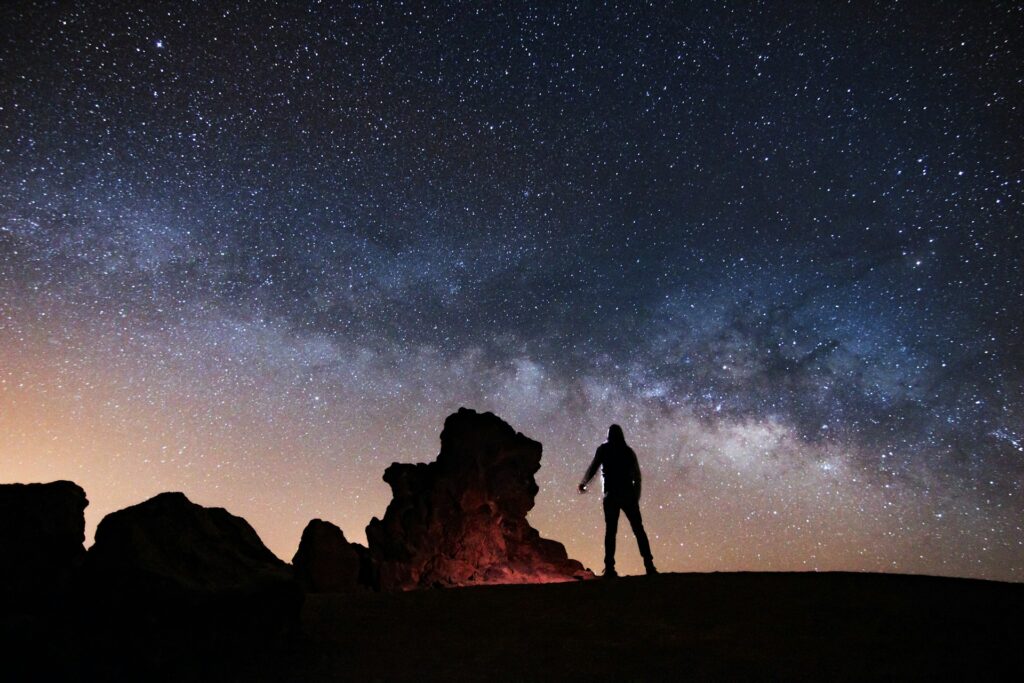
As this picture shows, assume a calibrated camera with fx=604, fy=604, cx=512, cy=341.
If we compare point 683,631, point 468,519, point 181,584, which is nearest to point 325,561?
point 468,519

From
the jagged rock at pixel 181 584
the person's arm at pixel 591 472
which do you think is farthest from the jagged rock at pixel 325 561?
the jagged rock at pixel 181 584

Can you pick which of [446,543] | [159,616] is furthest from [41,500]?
[446,543]

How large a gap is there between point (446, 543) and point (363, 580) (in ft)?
7.88

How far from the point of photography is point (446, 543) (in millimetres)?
16641

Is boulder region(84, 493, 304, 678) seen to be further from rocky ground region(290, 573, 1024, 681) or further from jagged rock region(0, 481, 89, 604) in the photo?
rocky ground region(290, 573, 1024, 681)

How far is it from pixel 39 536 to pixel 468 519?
40.4 feet

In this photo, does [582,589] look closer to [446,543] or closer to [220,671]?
[220,671]

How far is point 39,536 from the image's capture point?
5.60m

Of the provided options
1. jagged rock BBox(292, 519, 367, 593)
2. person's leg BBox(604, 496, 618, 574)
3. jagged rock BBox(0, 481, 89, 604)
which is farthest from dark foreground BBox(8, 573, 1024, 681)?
jagged rock BBox(292, 519, 367, 593)

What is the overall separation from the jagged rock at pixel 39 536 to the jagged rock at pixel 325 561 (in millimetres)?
8481

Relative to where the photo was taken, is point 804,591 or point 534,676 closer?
point 534,676

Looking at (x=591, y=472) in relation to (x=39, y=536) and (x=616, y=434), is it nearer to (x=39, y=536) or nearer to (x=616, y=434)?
(x=616, y=434)

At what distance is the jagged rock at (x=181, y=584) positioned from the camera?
497 centimetres

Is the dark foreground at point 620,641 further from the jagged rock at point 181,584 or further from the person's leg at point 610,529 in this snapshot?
the person's leg at point 610,529
